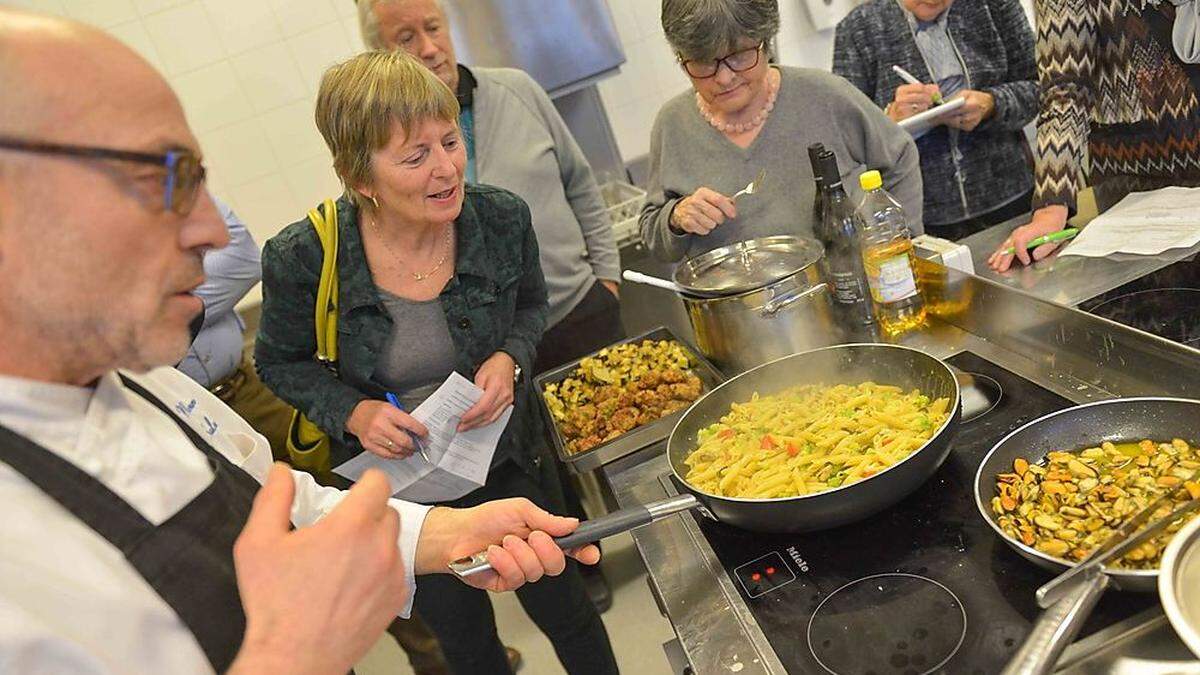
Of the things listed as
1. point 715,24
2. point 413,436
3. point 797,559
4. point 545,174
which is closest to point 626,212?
point 545,174

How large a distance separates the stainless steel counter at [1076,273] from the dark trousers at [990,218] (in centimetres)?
77

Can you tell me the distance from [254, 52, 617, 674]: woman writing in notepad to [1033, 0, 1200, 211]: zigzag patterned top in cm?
118

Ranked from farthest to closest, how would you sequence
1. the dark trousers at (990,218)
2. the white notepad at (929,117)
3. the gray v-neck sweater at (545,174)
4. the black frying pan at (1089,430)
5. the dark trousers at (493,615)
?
the dark trousers at (990,218), the gray v-neck sweater at (545,174), the white notepad at (929,117), the dark trousers at (493,615), the black frying pan at (1089,430)

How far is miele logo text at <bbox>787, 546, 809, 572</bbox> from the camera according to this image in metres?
1.01

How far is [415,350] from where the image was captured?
167 cm

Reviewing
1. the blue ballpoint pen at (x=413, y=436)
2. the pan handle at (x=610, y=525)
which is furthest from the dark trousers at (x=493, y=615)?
the pan handle at (x=610, y=525)

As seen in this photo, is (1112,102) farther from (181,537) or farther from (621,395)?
(181,537)

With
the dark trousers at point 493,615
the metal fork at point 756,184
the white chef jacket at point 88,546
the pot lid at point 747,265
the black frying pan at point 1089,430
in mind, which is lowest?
the dark trousers at point 493,615

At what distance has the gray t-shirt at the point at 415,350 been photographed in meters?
1.66

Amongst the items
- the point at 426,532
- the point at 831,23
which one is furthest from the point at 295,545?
the point at 831,23

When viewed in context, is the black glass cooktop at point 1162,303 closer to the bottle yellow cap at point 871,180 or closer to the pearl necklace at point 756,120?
the bottle yellow cap at point 871,180

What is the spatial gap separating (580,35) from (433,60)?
112 cm

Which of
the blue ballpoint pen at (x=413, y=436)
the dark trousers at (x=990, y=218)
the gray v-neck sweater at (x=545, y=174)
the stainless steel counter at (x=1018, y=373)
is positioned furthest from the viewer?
the dark trousers at (x=990, y=218)

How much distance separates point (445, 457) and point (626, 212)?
5.83ft
